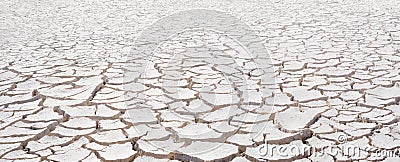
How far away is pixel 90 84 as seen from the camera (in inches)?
121

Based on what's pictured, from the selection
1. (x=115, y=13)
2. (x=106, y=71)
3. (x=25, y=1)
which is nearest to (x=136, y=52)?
(x=106, y=71)

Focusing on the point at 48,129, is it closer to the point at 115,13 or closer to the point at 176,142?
the point at 176,142

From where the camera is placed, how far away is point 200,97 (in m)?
2.77

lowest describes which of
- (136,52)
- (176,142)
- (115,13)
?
(176,142)

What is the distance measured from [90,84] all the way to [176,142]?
45.0 inches

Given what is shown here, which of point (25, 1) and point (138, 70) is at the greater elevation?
point (25, 1)

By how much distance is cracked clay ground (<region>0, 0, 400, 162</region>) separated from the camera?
6.86 ft

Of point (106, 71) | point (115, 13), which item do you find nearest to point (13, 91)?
point (106, 71)

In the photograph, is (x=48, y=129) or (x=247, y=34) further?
(x=247, y=34)

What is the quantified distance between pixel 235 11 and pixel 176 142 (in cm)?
512

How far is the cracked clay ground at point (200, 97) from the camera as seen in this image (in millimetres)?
2090

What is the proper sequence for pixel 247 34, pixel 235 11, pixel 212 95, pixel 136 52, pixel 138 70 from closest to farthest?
1. pixel 212 95
2. pixel 138 70
3. pixel 136 52
4. pixel 247 34
5. pixel 235 11

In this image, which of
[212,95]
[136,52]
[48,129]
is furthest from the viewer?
[136,52]

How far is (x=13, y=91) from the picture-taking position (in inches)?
115
